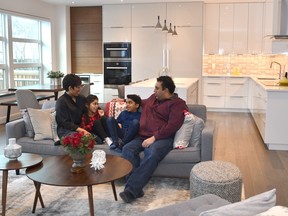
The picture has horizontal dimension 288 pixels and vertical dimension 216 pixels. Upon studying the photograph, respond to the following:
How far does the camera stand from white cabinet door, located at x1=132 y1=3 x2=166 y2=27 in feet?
28.2

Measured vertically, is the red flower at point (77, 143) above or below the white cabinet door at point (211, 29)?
below

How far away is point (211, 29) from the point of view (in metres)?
8.84

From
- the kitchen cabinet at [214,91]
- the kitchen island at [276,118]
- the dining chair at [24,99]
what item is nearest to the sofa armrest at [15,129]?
the dining chair at [24,99]

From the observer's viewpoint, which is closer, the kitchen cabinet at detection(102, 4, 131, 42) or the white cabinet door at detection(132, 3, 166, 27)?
the white cabinet door at detection(132, 3, 166, 27)

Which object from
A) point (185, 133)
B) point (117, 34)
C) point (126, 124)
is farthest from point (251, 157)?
point (117, 34)

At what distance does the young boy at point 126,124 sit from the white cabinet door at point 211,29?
5.26m

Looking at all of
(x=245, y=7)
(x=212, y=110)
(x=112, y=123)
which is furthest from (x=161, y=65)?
(x=112, y=123)

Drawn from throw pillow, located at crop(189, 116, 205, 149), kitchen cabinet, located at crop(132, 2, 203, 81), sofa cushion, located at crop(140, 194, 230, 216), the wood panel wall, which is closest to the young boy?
throw pillow, located at crop(189, 116, 205, 149)

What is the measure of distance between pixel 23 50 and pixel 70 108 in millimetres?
4889

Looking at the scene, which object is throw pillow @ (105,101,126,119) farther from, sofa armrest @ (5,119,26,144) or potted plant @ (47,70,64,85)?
potted plant @ (47,70,64,85)

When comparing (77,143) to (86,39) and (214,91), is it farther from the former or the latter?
(86,39)

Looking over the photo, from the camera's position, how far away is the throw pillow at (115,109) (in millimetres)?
4391

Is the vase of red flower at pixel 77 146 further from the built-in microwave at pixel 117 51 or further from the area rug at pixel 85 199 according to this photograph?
the built-in microwave at pixel 117 51

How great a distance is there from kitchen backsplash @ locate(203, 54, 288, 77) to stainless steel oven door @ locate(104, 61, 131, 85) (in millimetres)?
2040
